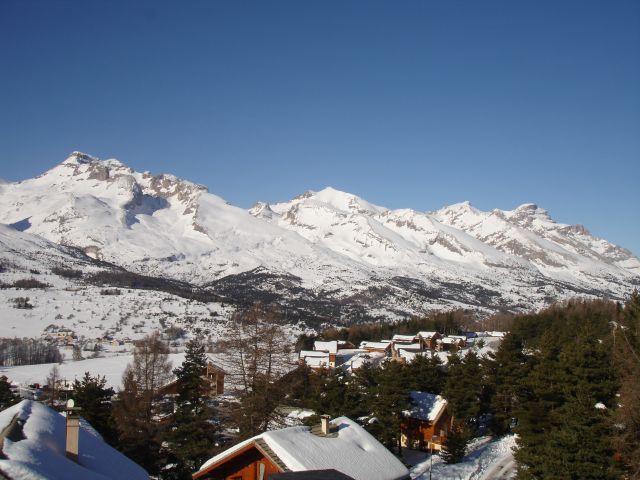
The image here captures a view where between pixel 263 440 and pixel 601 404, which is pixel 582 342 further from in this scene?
pixel 263 440

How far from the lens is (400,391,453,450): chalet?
1398 inches

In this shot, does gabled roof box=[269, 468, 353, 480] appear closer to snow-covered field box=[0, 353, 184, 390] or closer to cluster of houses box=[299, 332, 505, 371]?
cluster of houses box=[299, 332, 505, 371]

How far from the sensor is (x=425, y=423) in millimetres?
35781

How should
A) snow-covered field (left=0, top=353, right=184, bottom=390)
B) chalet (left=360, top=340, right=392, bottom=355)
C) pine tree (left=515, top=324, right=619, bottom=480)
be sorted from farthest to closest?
chalet (left=360, top=340, right=392, bottom=355) → snow-covered field (left=0, top=353, right=184, bottom=390) → pine tree (left=515, top=324, right=619, bottom=480)

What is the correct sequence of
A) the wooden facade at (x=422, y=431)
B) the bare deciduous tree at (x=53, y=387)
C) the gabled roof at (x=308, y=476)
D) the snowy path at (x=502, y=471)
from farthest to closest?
the bare deciduous tree at (x=53, y=387) → the wooden facade at (x=422, y=431) → the snowy path at (x=502, y=471) → the gabled roof at (x=308, y=476)

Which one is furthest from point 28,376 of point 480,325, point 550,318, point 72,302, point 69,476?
point 72,302

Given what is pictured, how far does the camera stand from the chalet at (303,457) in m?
18.8

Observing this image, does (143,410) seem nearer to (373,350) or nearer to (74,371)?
(74,371)

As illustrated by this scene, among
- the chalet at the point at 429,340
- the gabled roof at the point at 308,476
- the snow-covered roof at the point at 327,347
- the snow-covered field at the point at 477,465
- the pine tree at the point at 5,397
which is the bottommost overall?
the snow-covered field at the point at 477,465

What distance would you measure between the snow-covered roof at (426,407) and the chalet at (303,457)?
46.9 feet

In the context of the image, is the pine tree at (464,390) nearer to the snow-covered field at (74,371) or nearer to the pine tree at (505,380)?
the pine tree at (505,380)

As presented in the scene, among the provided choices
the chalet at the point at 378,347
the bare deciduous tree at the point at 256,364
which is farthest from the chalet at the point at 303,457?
the chalet at the point at 378,347

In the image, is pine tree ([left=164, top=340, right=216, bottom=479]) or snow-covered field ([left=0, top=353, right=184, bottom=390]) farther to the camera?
snow-covered field ([left=0, top=353, right=184, bottom=390])

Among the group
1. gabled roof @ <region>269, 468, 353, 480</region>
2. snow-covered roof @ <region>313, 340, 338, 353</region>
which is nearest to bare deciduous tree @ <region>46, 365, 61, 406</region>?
gabled roof @ <region>269, 468, 353, 480</region>
